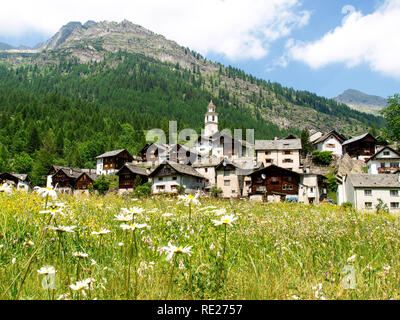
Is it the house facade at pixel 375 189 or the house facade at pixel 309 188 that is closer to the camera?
the house facade at pixel 375 189

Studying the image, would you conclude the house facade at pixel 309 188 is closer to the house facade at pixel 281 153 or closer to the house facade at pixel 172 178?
the house facade at pixel 281 153

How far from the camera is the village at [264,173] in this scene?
40688mm

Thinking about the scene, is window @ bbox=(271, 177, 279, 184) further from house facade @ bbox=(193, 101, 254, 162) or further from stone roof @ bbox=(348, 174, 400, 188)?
house facade @ bbox=(193, 101, 254, 162)

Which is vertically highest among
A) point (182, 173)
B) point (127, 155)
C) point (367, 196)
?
point (127, 155)

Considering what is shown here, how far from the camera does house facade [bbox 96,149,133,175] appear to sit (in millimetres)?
83312

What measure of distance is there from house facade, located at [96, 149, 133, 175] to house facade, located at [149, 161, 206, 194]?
31.8 m

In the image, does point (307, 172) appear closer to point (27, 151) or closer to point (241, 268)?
point (241, 268)

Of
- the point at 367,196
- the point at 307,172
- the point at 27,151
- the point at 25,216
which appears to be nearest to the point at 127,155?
the point at 27,151

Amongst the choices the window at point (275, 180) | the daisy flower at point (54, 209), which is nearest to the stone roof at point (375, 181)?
the window at point (275, 180)

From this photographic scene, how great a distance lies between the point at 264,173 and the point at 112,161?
50766 mm

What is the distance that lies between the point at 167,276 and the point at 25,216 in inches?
129

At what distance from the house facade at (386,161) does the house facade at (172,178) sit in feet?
121

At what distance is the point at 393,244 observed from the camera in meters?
4.55
